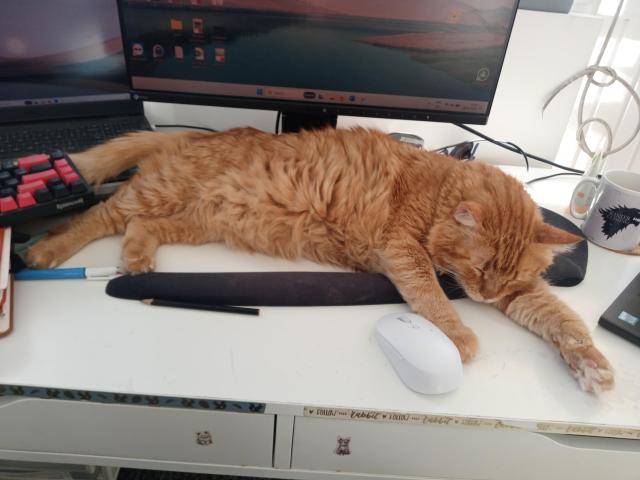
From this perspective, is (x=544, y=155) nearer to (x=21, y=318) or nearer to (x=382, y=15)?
(x=382, y=15)

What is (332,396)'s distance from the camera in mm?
544

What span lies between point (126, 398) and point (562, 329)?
63 cm

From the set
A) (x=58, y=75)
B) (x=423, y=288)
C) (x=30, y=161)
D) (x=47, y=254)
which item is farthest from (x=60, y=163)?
(x=423, y=288)

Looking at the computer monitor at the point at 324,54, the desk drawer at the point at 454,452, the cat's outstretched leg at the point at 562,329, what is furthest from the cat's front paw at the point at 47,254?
the cat's outstretched leg at the point at 562,329

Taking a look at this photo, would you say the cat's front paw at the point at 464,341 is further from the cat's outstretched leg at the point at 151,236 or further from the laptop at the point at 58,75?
the laptop at the point at 58,75

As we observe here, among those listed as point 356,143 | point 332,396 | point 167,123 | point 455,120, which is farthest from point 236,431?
point 167,123

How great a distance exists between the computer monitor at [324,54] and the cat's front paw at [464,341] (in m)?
0.48

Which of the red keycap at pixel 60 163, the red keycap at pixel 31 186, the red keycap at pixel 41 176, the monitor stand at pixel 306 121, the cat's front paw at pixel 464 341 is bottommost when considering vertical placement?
the cat's front paw at pixel 464 341

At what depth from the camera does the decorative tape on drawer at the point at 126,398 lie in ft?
1.74

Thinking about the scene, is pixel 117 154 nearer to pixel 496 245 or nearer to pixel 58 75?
pixel 58 75

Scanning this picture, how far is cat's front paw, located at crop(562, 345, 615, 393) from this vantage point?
0.58 meters

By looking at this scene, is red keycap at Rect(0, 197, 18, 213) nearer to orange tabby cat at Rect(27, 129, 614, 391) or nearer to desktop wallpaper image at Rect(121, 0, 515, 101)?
orange tabby cat at Rect(27, 129, 614, 391)

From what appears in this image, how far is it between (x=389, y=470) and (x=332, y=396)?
0.71 feet

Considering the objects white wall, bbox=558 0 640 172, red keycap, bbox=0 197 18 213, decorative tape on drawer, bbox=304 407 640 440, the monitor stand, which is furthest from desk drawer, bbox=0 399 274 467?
white wall, bbox=558 0 640 172
